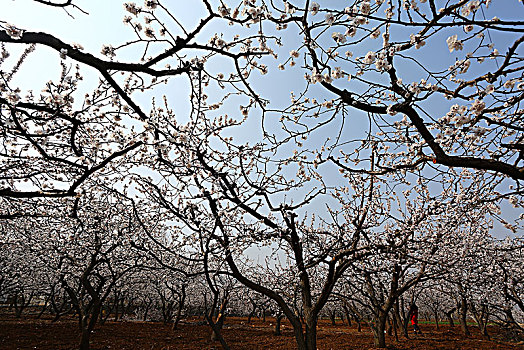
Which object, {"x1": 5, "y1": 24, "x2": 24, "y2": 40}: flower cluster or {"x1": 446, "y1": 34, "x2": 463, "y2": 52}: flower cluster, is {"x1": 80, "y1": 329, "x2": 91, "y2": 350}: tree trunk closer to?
{"x1": 5, "y1": 24, "x2": 24, "y2": 40}: flower cluster

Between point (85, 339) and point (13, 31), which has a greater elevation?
point (13, 31)

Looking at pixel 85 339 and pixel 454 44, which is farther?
pixel 85 339

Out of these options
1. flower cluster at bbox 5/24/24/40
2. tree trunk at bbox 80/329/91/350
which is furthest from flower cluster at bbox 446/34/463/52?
tree trunk at bbox 80/329/91/350

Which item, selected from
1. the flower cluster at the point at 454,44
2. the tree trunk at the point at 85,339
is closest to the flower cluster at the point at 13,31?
the flower cluster at the point at 454,44

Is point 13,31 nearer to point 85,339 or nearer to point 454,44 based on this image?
point 454,44

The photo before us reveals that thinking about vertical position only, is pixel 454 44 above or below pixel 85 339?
above

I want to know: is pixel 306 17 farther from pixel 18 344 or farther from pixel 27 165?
pixel 18 344

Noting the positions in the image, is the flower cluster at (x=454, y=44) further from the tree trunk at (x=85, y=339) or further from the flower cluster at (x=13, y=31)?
the tree trunk at (x=85, y=339)

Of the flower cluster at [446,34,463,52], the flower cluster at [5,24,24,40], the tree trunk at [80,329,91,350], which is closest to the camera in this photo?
the flower cluster at [5,24,24,40]

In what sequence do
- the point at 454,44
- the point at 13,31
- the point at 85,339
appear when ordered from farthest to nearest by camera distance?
the point at 85,339, the point at 454,44, the point at 13,31

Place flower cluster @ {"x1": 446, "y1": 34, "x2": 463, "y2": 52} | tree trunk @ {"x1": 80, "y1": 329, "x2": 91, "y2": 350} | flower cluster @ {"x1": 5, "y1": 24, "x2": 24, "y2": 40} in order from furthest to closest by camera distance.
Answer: tree trunk @ {"x1": 80, "y1": 329, "x2": 91, "y2": 350} → flower cluster @ {"x1": 446, "y1": 34, "x2": 463, "y2": 52} → flower cluster @ {"x1": 5, "y1": 24, "x2": 24, "y2": 40}

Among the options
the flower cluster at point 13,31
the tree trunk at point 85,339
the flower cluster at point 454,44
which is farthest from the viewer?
the tree trunk at point 85,339

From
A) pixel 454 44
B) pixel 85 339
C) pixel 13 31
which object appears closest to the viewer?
pixel 13 31

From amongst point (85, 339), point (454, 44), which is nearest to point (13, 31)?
point (454, 44)
